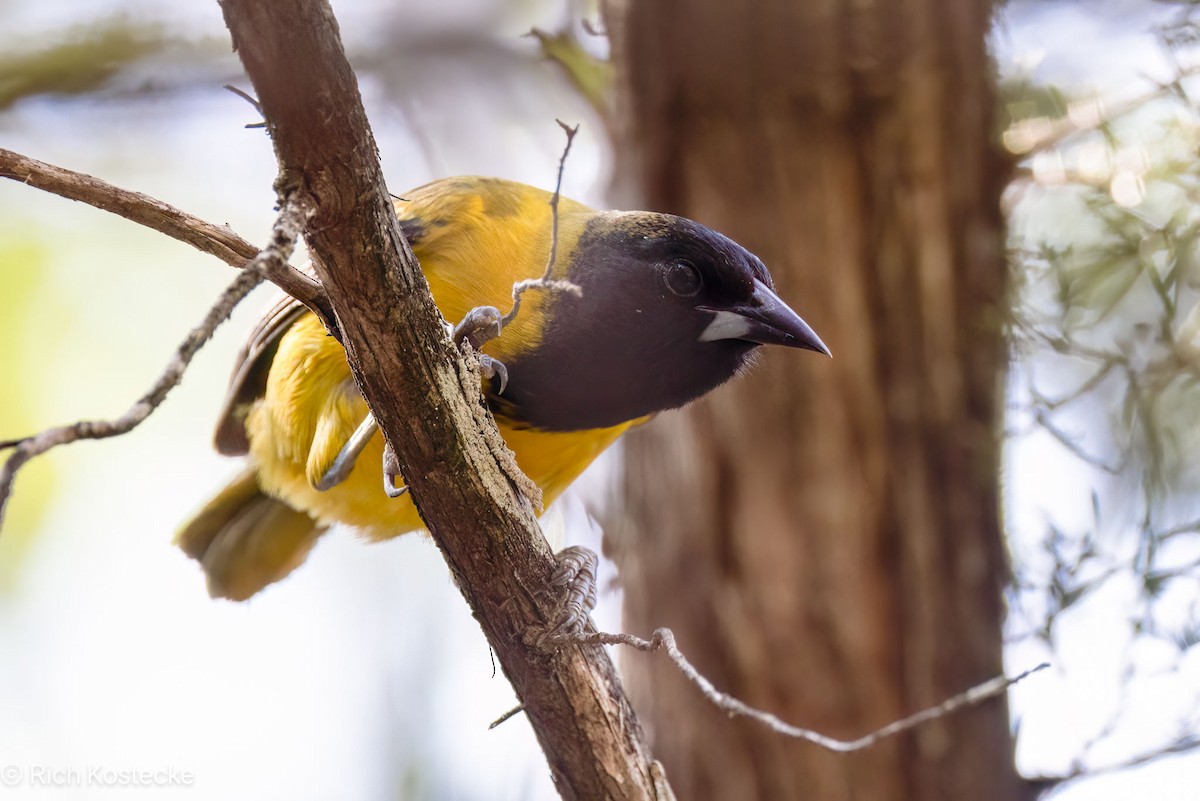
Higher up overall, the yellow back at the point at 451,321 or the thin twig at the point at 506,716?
the yellow back at the point at 451,321

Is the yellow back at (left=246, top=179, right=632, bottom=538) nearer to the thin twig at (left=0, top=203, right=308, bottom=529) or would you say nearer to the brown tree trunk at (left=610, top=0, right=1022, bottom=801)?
the brown tree trunk at (left=610, top=0, right=1022, bottom=801)

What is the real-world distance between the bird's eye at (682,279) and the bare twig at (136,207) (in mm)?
1361

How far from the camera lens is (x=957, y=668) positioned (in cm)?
415

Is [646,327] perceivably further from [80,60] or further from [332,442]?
[80,60]

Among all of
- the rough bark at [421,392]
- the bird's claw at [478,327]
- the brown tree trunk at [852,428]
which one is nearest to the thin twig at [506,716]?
the rough bark at [421,392]

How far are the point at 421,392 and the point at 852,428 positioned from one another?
8.73 feet

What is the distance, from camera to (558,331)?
9.78ft

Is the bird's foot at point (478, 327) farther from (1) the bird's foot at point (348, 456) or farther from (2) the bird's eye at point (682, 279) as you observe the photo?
(2) the bird's eye at point (682, 279)

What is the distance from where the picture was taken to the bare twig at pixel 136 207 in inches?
69.9

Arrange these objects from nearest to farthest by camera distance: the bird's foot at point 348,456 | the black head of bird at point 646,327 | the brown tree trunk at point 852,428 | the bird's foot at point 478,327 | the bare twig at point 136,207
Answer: the bare twig at point 136,207 → the bird's foot at point 478,327 → the bird's foot at point 348,456 → the black head of bird at point 646,327 → the brown tree trunk at point 852,428

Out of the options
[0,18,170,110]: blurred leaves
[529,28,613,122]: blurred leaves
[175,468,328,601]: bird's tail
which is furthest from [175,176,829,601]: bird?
[0,18,170,110]: blurred leaves

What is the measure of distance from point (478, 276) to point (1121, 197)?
2.34 m

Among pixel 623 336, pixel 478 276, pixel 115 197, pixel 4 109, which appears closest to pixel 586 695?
pixel 623 336

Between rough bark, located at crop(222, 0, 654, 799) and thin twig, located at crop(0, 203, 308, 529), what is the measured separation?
4.9 inches
